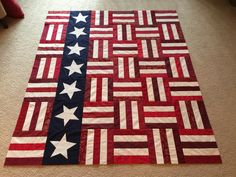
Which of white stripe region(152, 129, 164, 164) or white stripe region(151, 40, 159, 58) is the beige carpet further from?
white stripe region(151, 40, 159, 58)

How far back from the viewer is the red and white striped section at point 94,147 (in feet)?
4.48

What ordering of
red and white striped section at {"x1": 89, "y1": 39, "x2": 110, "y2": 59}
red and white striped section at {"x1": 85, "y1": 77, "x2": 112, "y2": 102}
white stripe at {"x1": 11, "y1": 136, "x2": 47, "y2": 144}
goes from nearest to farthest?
white stripe at {"x1": 11, "y1": 136, "x2": 47, "y2": 144} < red and white striped section at {"x1": 85, "y1": 77, "x2": 112, "y2": 102} < red and white striped section at {"x1": 89, "y1": 39, "x2": 110, "y2": 59}

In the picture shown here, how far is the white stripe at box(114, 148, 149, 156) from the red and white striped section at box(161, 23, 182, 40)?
1010 mm

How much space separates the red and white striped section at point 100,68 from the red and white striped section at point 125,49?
0.13 meters

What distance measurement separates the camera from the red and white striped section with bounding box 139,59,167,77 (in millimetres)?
1800

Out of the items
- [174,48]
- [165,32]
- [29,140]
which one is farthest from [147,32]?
[29,140]

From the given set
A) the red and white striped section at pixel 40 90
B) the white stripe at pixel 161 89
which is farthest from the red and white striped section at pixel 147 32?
the red and white striped section at pixel 40 90

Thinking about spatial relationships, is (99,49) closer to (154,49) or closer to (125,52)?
(125,52)

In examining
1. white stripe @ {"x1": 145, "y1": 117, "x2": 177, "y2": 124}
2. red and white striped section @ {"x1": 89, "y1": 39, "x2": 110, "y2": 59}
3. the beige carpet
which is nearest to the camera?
the beige carpet

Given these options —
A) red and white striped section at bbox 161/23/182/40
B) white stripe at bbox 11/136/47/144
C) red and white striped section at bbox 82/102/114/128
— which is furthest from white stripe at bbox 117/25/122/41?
white stripe at bbox 11/136/47/144

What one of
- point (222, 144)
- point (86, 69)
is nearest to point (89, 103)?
point (86, 69)

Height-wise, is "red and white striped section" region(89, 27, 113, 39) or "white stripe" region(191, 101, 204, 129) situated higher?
"red and white striped section" region(89, 27, 113, 39)

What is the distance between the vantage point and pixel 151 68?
184 centimetres

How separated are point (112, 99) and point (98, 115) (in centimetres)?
15
